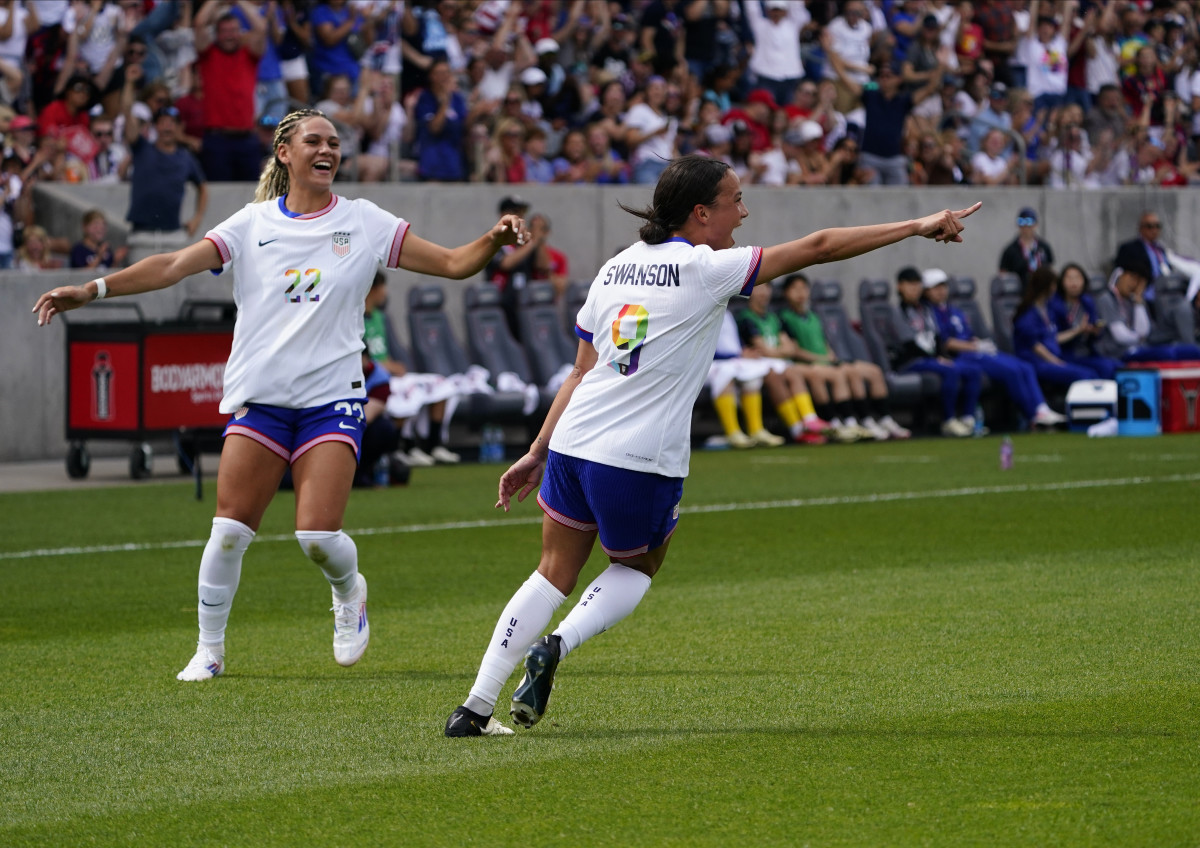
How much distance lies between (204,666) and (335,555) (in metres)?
0.69

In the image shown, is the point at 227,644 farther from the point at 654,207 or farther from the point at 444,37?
the point at 444,37

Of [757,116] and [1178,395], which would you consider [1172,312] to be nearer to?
[1178,395]

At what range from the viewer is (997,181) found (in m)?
26.0

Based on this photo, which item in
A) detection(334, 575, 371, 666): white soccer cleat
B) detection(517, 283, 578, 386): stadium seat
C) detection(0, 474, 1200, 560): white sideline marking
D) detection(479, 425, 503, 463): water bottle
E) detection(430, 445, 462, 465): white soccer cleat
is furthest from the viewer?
detection(517, 283, 578, 386): stadium seat

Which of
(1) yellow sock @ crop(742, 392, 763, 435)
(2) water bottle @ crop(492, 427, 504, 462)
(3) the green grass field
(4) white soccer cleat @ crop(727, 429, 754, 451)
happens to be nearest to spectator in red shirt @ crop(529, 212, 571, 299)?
(2) water bottle @ crop(492, 427, 504, 462)

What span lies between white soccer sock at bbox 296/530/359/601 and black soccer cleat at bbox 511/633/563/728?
1.56m

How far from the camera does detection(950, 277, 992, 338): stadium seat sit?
2364 cm

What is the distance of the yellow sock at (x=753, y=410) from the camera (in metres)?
19.9

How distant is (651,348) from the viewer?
5902 millimetres

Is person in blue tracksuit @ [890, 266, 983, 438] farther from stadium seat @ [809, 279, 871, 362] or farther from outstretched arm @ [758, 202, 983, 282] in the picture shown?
outstretched arm @ [758, 202, 983, 282]

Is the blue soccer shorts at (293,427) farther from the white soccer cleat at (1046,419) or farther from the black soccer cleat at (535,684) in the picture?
the white soccer cleat at (1046,419)

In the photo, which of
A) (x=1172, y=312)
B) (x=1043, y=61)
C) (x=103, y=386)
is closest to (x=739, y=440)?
(x=103, y=386)

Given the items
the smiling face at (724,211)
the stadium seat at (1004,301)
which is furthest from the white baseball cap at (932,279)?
the smiling face at (724,211)

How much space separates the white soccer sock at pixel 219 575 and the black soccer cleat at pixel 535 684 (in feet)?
6.17
